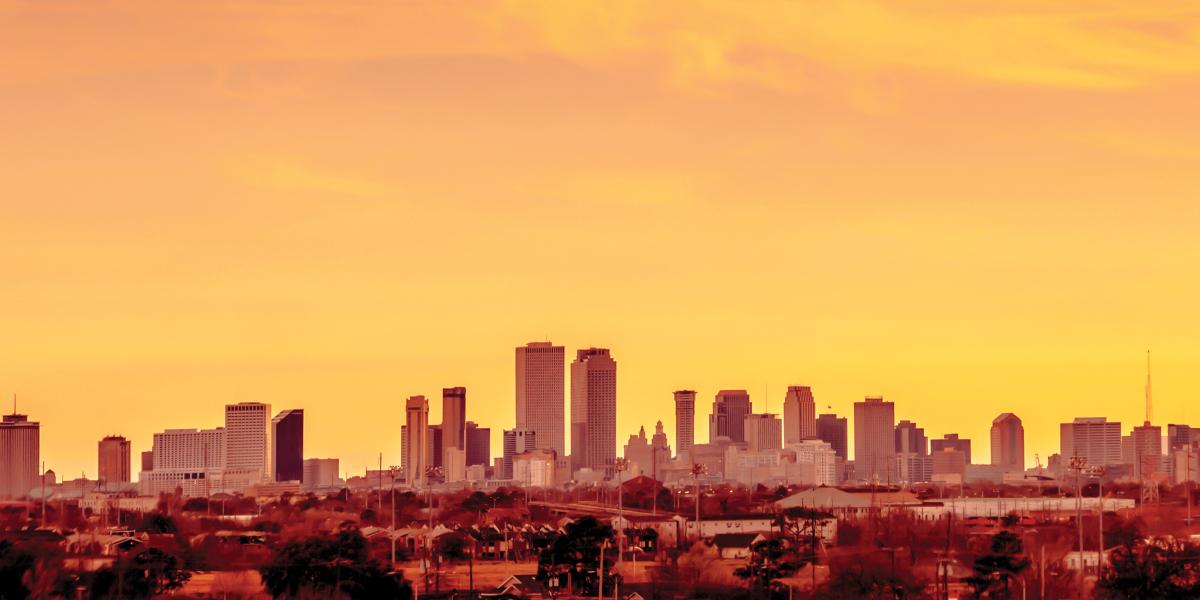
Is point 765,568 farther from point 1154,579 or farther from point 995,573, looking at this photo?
point 1154,579

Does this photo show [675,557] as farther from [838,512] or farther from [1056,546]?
[838,512]

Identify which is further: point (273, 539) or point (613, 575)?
point (273, 539)

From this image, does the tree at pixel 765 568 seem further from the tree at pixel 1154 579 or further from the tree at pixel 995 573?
the tree at pixel 1154 579

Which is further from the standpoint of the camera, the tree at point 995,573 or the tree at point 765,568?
the tree at point 765,568

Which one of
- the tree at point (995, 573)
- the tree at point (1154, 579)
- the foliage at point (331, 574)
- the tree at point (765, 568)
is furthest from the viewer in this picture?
the tree at point (765, 568)

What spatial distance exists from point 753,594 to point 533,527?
5120 centimetres

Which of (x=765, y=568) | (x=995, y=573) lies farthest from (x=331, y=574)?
(x=995, y=573)

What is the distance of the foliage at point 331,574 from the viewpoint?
7344cm

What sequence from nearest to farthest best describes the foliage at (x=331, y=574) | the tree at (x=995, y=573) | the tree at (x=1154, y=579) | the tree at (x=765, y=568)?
the tree at (x=1154, y=579) < the tree at (x=995, y=573) < the foliage at (x=331, y=574) < the tree at (x=765, y=568)

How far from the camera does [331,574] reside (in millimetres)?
75500

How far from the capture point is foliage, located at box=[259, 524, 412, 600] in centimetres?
7344

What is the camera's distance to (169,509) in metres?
190

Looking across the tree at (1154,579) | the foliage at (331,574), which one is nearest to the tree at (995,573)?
the tree at (1154,579)

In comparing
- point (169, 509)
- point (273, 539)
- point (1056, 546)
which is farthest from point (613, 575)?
point (169, 509)
